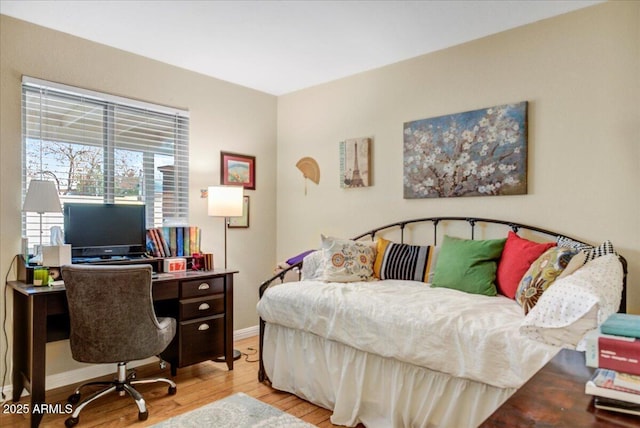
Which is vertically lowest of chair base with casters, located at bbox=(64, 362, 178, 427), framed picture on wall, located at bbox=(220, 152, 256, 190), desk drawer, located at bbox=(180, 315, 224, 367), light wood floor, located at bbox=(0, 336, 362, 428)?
light wood floor, located at bbox=(0, 336, 362, 428)

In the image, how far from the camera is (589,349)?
99 cm

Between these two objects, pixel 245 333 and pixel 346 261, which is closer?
pixel 346 261

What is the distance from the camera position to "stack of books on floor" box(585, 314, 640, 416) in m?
0.86

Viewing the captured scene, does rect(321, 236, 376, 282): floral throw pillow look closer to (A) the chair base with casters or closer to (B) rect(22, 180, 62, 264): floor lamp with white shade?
(A) the chair base with casters

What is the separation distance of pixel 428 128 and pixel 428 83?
0.36m

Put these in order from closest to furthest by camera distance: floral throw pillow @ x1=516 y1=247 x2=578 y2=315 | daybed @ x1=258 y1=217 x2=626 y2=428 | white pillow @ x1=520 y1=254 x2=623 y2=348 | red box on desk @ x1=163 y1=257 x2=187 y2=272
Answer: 1. white pillow @ x1=520 y1=254 x2=623 y2=348
2. daybed @ x1=258 y1=217 x2=626 y2=428
3. floral throw pillow @ x1=516 y1=247 x2=578 y2=315
4. red box on desk @ x1=163 y1=257 x2=187 y2=272

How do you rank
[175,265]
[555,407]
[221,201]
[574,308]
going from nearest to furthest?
[555,407], [574,308], [175,265], [221,201]

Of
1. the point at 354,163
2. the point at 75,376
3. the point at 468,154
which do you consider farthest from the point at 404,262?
the point at 75,376

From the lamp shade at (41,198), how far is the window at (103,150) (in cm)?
34

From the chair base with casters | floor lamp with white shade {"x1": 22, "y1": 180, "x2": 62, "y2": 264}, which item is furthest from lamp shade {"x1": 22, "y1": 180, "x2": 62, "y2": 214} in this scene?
the chair base with casters

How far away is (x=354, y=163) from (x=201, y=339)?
6.21 feet

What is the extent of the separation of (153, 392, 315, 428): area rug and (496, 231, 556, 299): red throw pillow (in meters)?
1.38

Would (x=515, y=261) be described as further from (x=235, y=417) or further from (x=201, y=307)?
(x=201, y=307)

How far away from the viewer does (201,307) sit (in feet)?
9.88
